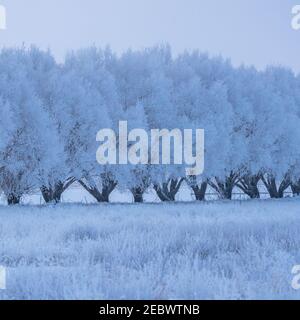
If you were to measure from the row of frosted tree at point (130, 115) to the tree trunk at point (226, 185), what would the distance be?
9 cm

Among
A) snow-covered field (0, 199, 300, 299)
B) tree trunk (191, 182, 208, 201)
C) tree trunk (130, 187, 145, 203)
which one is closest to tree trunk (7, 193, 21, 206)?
tree trunk (130, 187, 145, 203)

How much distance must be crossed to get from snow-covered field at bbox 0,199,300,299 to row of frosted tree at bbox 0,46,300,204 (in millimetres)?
12685

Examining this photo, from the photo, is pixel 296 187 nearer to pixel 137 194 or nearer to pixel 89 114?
pixel 137 194

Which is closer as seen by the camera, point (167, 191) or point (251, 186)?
point (167, 191)

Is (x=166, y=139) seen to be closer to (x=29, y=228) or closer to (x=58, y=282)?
(x=29, y=228)

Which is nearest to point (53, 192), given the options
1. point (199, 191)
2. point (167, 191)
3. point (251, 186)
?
point (167, 191)

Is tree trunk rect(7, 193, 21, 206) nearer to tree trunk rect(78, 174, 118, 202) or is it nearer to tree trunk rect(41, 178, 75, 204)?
tree trunk rect(41, 178, 75, 204)

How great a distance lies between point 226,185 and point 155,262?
84.6 ft

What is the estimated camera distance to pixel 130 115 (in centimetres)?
2866

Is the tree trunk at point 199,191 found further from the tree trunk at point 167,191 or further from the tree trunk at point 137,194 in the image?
the tree trunk at point 137,194

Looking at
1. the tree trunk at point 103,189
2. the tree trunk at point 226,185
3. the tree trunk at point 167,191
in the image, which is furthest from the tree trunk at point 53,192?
the tree trunk at point 226,185

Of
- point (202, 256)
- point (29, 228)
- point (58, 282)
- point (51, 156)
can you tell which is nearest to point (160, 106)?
point (51, 156)

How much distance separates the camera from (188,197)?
37.9m

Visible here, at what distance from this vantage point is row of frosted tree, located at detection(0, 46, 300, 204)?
27.1 meters
